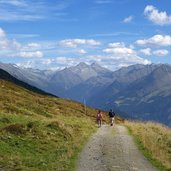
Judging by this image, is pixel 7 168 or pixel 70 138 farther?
pixel 70 138

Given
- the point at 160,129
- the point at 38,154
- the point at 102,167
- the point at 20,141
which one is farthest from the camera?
the point at 160,129

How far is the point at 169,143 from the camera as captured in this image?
38.5 m

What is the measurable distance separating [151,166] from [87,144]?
1077 cm

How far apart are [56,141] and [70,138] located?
146 inches

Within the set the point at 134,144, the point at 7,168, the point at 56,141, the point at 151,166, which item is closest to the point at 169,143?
the point at 134,144

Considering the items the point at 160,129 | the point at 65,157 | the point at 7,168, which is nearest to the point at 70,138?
the point at 65,157

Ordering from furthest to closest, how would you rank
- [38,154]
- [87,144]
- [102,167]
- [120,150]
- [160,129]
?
[160,129] → [87,144] → [120,150] → [38,154] → [102,167]

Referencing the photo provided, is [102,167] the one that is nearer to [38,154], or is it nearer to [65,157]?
[65,157]

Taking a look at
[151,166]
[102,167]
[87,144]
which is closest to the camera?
[102,167]

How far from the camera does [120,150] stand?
3095 centimetres

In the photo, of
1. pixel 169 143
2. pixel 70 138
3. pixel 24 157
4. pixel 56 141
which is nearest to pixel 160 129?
pixel 169 143

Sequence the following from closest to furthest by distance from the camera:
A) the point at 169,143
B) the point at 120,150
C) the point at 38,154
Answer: the point at 38,154, the point at 120,150, the point at 169,143

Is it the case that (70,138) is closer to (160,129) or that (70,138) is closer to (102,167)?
(102,167)

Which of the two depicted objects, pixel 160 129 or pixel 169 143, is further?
pixel 160 129
